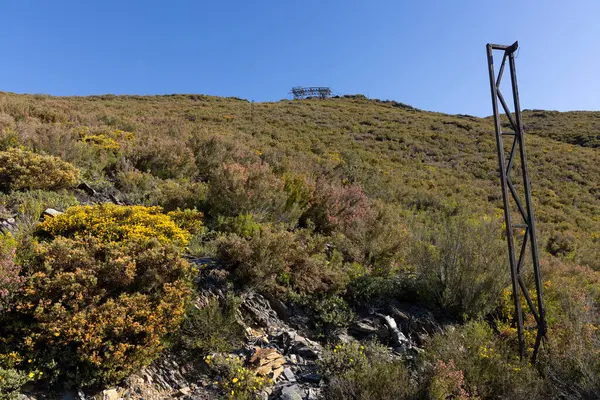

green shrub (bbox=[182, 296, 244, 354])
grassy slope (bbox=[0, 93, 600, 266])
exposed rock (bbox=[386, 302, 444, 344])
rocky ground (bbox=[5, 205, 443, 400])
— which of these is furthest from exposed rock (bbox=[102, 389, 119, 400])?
grassy slope (bbox=[0, 93, 600, 266])

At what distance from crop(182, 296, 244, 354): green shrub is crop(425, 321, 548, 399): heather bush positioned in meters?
1.93

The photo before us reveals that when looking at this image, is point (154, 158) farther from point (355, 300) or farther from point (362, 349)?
point (362, 349)

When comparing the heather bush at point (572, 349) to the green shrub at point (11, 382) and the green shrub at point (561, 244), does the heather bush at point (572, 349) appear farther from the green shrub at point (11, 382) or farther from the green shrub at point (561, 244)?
the green shrub at point (561, 244)

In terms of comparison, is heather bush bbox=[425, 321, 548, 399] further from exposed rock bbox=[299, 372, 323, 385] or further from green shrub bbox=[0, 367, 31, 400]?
green shrub bbox=[0, 367, 31, 400]

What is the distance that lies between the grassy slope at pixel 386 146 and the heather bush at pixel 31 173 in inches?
56.7

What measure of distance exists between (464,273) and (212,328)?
11.1ft

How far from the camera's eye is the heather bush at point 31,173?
5.31 m

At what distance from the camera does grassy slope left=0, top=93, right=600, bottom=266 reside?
1162 centimetres

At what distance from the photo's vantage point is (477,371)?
3.20 m

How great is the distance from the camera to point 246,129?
19266 millimetres

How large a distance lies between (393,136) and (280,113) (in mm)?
9189

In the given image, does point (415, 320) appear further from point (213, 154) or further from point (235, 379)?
point (213, 154)

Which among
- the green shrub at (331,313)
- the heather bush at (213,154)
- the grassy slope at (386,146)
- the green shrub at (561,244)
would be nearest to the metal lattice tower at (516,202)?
the green shrub at (331,313)

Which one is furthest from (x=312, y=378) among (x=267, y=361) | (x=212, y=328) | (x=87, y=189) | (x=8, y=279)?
(x=87, y=189)
